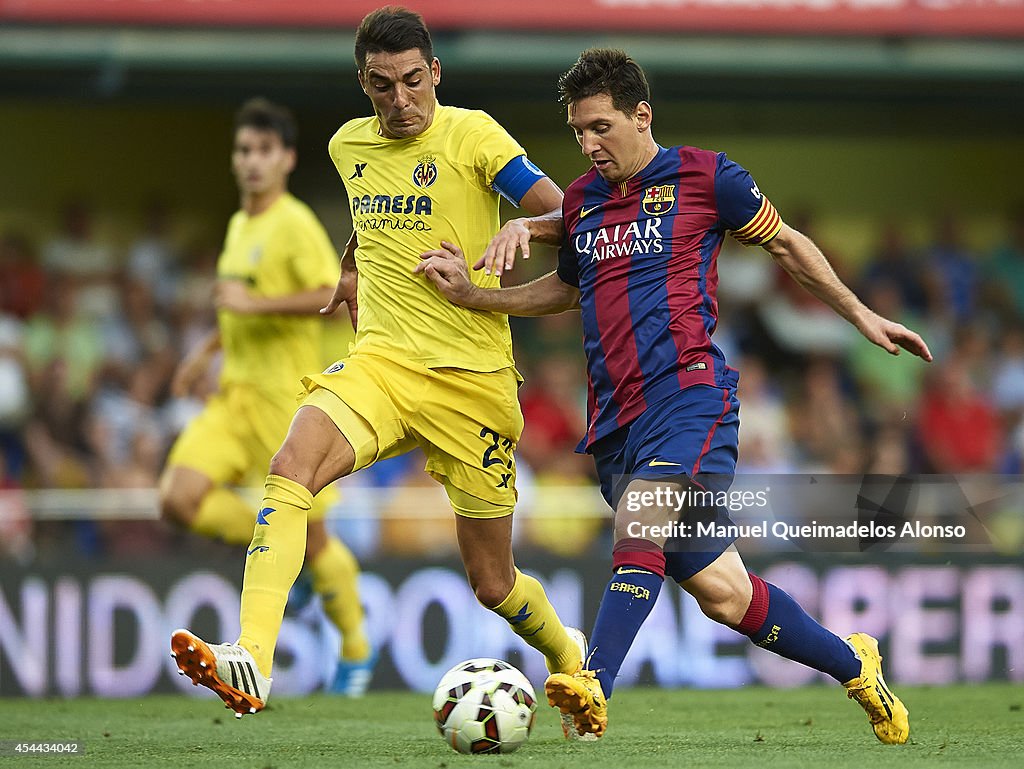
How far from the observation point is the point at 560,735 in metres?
6.41

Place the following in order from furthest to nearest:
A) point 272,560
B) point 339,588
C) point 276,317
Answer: point 276,317, point 339,588, point 272,560

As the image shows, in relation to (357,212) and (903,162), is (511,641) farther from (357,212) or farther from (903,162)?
(903,162)

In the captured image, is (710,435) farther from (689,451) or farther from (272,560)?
(272,560)

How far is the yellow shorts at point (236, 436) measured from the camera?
8617 millimetres

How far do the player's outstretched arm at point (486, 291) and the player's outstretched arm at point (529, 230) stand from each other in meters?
0.12

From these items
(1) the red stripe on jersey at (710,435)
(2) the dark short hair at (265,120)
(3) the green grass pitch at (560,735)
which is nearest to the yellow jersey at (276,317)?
(2) the dark short hair at (265,120)

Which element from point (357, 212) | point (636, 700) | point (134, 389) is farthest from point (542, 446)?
point (357, 212)

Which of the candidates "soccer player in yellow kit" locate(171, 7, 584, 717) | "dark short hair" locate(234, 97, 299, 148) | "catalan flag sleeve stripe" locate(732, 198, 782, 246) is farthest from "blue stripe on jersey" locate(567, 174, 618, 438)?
"dark short hair" locate(234, 97, 299, 148)

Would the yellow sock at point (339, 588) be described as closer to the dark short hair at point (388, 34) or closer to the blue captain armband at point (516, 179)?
the blue captain armband at point (516, 179)

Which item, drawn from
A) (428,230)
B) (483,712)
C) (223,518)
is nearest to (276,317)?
(223,518)

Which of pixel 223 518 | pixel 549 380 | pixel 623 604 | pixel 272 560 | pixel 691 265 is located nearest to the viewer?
pixel 623 604

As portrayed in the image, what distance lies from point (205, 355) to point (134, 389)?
3625 millimetres

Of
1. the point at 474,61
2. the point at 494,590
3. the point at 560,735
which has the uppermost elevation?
the point at 474,61

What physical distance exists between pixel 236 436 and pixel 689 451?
378cm
